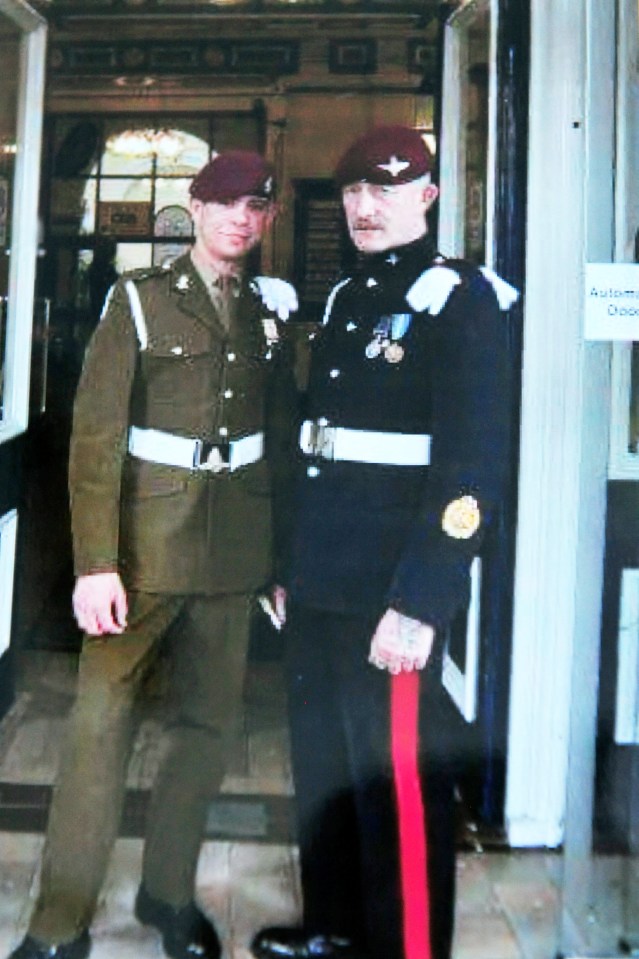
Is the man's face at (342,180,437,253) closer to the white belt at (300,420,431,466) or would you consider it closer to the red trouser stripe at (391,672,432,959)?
the white belt at (300,420,431,466)

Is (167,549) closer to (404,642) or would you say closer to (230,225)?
(404,642)

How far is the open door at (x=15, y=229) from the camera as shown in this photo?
2.12m

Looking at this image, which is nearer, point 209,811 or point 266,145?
point 266,145

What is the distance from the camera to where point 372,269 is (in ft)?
6.84

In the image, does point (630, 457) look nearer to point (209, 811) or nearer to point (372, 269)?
point (372, 269)

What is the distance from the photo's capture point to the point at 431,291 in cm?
208

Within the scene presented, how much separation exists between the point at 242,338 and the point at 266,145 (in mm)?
297

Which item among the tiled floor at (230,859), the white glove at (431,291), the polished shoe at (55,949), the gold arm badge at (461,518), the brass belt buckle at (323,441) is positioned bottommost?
the polished shoe at (55,949)

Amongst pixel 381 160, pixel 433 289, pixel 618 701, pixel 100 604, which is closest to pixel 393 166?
pixel 381 160

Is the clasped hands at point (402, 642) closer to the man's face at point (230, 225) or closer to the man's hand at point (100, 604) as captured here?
the man's hand at point (100, 604)

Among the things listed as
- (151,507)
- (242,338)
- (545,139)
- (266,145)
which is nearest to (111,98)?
(266,145)

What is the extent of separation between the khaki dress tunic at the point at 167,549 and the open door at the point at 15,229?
0.18 meters

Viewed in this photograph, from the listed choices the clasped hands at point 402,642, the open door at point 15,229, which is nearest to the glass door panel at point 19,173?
the open door at point 15,229

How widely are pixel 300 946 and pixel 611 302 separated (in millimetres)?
1177
